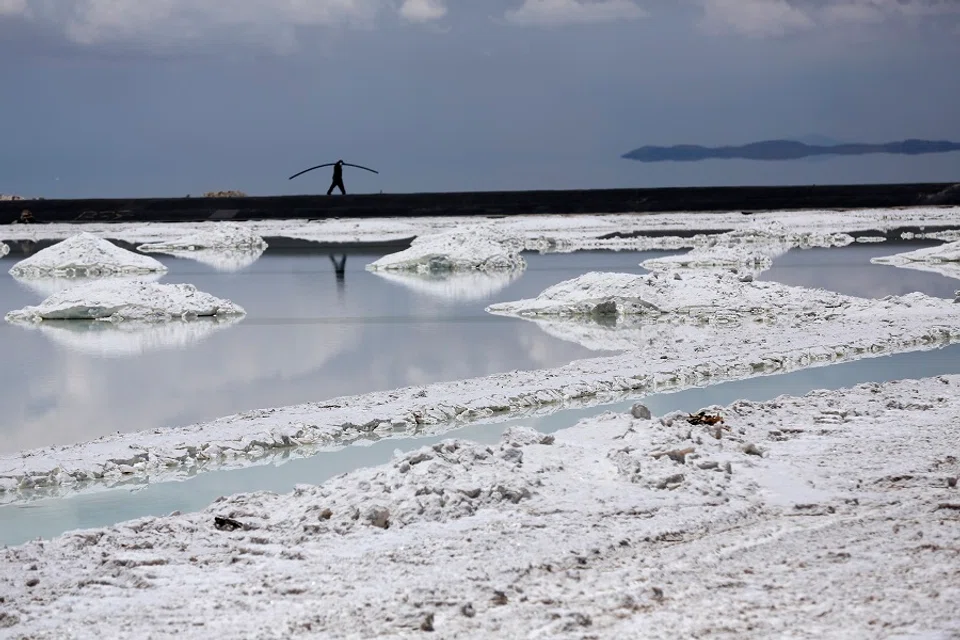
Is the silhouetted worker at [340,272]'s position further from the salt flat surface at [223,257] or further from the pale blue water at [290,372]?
the salt flat surface at [223,257]

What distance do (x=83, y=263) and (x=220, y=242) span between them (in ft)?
14.7

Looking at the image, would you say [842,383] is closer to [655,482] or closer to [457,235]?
[655,482]

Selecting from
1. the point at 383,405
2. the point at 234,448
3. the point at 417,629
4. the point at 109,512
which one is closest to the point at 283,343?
the point at 383,405

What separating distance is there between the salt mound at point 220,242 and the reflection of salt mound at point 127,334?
8.48 metres

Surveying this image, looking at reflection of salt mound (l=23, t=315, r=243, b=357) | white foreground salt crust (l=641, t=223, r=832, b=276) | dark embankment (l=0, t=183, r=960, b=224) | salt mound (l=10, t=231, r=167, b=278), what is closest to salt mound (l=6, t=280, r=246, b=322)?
reflection of salt mound (l=23, t=315, r=243, b=357)

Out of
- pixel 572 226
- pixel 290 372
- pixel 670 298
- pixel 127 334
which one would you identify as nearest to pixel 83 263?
pixel 127 334

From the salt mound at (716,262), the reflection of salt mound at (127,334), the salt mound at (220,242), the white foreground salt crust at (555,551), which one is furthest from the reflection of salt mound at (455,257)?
the white foreground salt crust at (555,551)

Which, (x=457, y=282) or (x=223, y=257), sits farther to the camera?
(x=223, y=257)

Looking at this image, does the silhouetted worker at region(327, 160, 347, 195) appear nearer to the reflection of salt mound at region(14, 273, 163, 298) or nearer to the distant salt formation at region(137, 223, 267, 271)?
the distant salt formation at region(137, 223, 267, 271)

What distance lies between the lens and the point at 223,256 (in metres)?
15.8

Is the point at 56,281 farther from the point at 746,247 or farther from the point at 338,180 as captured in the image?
the point at 338,180

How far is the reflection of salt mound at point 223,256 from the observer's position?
14059 millimetres

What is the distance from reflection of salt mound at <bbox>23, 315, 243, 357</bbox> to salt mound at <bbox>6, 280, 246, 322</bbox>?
8 cm

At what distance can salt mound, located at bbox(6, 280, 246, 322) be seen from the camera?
8555 millimetres
